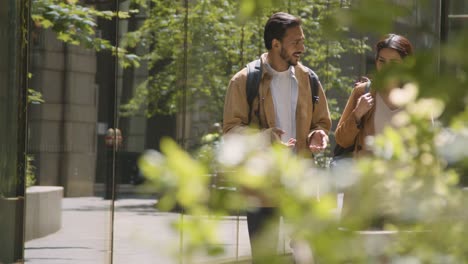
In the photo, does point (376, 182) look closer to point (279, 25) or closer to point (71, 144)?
point (279, 25)

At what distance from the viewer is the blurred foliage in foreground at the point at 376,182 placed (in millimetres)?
1426

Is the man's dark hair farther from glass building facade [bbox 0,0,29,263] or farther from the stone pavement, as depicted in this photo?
glass building facade [bbox 0,0,29,263]

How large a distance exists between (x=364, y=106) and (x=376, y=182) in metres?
4.89

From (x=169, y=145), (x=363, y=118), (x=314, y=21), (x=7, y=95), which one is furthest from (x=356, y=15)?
(x=314, y=21)

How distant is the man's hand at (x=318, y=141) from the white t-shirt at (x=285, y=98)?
0.43ft

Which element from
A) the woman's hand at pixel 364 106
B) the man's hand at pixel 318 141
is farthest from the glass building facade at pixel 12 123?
the woman's hand at pixel 364 106

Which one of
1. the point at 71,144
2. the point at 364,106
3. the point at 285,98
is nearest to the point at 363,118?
the point at 364,106

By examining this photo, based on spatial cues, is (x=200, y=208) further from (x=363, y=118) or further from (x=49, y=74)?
(x=49, y=74)

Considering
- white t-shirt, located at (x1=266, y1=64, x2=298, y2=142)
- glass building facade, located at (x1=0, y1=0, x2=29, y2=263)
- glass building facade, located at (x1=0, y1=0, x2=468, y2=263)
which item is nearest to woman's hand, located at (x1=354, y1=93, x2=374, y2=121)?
white t-shirt, located at (x1=266, y1=64, x2=298, y2=142)

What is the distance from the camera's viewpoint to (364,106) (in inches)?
254

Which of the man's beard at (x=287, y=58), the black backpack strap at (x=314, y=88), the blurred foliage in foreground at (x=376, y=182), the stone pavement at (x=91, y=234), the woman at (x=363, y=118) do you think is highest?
the man's beard at (x=287, y=58)

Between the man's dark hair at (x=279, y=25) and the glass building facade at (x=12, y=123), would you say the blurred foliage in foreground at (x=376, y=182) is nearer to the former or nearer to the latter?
the man's dark hair at (x=279, y=25)

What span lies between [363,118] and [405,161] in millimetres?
4793

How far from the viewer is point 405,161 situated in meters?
1.76
